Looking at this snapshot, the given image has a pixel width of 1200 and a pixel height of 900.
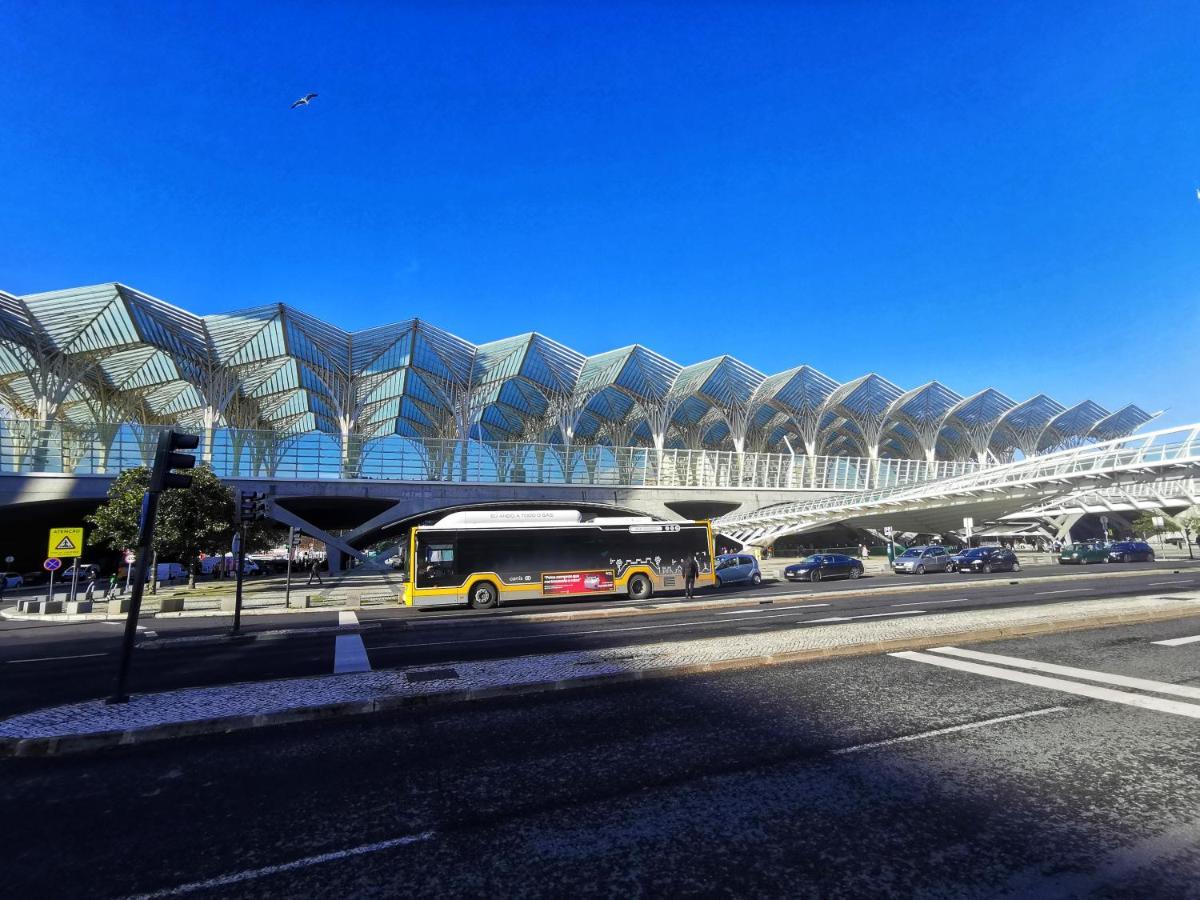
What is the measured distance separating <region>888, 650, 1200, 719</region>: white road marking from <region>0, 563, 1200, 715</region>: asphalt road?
12.0ft

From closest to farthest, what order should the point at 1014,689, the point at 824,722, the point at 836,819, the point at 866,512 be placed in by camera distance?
the point at 836,819, the point at 824,722, the point at 1014,689, the point at 866,512

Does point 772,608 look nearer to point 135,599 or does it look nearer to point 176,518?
point 135,599

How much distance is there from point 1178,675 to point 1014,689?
2522mm

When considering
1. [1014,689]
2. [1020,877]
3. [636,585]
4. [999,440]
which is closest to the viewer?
[1020,877]

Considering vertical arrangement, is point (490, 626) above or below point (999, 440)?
below

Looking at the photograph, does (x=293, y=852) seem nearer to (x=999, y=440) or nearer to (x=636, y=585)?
(x=636, y=585)

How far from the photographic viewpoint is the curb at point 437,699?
560cm

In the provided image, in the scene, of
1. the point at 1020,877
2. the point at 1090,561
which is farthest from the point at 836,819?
the point at 1090,561

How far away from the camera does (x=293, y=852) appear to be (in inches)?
140

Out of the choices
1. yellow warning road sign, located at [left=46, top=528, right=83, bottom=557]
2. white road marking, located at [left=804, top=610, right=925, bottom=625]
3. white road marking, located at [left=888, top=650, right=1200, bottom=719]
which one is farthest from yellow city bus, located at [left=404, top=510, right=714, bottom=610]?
white road marking, located at [left=888, top=650, right=1200, bottom=719]

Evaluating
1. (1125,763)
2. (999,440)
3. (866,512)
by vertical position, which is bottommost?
(1125,763)

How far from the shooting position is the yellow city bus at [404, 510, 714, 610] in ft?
67.4

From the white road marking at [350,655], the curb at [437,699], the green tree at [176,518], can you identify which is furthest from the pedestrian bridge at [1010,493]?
the green tree at [176,518]

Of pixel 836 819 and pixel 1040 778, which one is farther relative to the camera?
pixel 1040 778
